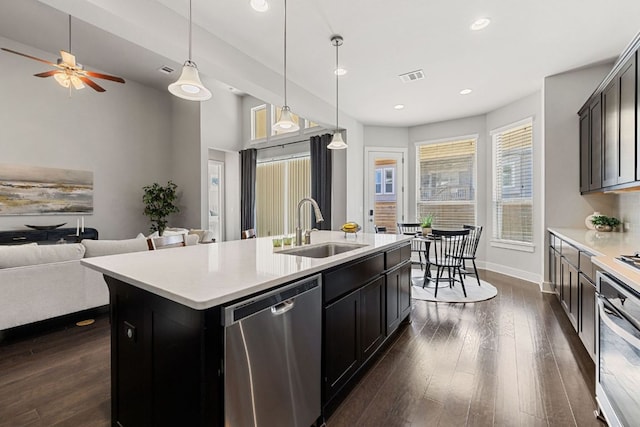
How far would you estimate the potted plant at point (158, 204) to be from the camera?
643cm

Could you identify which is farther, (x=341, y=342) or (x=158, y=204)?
(x=158, y=204)

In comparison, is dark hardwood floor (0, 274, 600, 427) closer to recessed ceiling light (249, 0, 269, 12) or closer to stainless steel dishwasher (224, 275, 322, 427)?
stainless steel dishwasher (224, 275, 322, 427)

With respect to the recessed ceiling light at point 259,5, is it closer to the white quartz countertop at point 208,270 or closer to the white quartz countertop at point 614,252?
the white quartz countertop at point 208,270

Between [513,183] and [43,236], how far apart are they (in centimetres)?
819

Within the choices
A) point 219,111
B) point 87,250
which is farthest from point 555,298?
point 219,111

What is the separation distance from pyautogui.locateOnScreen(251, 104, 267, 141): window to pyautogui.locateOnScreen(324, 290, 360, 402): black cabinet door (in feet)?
19.9

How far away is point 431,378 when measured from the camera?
211 cm

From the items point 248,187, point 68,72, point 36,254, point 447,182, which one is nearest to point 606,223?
point 447,182

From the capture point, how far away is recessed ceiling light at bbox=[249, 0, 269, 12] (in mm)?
2537

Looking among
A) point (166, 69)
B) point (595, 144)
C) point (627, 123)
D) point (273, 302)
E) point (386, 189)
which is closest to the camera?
point (273, 302)

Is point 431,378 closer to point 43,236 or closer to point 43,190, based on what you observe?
point 43,236

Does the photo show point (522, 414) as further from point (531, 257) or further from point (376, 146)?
point (376, 146)

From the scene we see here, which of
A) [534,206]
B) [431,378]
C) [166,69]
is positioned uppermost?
[166,69]

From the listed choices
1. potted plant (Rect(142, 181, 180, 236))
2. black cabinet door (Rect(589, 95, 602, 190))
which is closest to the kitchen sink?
black cabinet door (Rect(589, 95, 602, 190))
